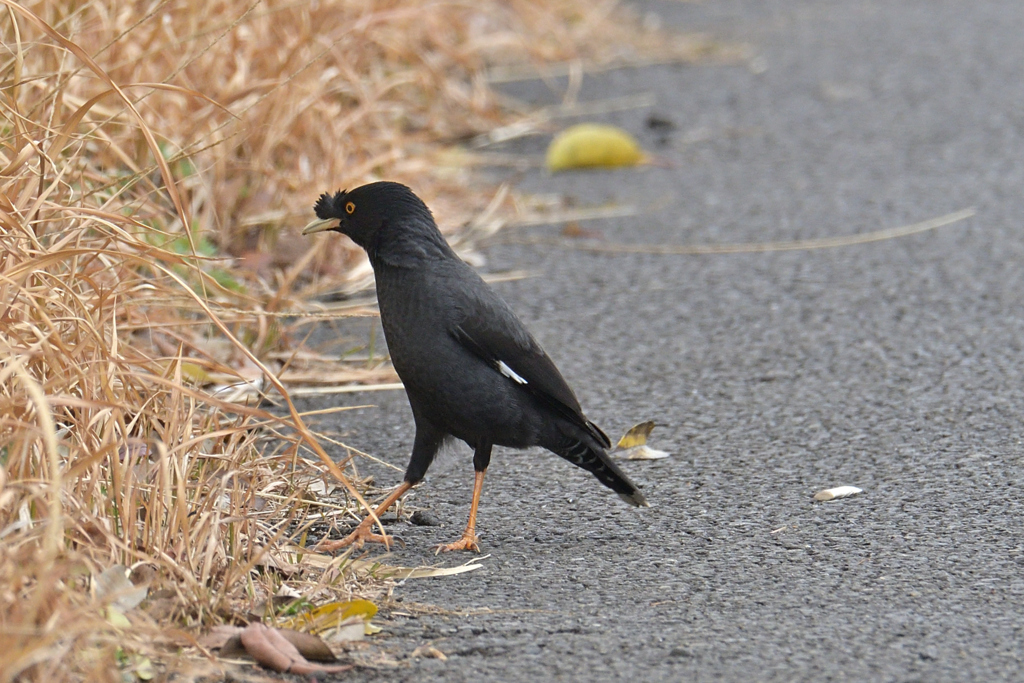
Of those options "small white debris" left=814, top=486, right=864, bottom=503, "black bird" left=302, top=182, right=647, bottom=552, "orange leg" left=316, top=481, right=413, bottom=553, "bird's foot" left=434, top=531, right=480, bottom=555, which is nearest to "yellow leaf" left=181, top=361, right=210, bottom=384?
"black bird" left=302, top=182, right=647, bottom=552

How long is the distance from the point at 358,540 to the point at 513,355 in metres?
0.59

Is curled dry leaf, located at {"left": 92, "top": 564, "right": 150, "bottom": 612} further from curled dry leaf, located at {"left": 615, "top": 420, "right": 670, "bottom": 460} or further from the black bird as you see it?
curled dry leaf, located at {"left": 615, "top": 420, "right": 670, "bottom": 460}

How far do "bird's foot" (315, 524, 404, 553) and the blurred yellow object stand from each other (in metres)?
3.89

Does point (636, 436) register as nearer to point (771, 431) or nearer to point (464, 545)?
point (771, 431)

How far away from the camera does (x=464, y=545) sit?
2.80 m

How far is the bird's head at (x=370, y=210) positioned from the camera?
317 cm

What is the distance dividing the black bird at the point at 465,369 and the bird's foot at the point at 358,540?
5cm

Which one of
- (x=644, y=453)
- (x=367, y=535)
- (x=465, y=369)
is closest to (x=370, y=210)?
(x=465, y=369)

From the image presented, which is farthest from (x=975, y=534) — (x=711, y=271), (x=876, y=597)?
(x=711, y=271)

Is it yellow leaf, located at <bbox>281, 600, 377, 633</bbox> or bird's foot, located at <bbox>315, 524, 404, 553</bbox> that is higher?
yellow leaf, located at <bbox>281, 600, 377, 633</bbox>

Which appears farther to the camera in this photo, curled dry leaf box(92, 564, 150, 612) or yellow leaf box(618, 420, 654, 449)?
yellow leaf box(618, 420, 654, 449)

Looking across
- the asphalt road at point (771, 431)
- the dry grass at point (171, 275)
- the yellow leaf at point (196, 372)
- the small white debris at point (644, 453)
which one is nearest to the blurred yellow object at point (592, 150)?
the asphalt road at point (771, 431)

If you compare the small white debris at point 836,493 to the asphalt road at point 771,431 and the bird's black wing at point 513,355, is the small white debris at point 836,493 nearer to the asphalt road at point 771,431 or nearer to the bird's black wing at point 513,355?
the asphalt road at point 771,431

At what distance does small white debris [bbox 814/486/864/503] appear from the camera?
303cm
